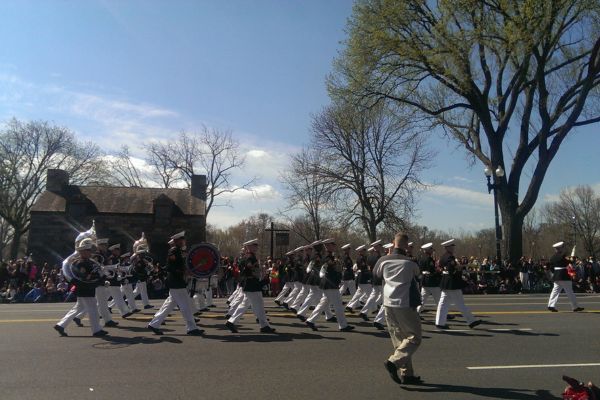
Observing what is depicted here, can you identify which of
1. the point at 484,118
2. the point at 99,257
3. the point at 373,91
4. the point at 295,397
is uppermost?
the point at 373,91

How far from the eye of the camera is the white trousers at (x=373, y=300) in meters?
13.2

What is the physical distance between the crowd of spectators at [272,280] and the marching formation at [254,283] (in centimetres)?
669

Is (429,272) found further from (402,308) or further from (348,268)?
(402,308)

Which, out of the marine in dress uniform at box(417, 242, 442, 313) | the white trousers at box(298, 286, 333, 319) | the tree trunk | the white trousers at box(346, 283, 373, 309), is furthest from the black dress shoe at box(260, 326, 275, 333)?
the tree trunk

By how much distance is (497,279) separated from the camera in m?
24.5

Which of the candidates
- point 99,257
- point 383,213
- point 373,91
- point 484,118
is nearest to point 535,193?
point 484,118

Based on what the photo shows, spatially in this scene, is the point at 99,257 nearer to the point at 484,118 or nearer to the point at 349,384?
the point at 349,384

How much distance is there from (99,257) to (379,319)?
6993 mm

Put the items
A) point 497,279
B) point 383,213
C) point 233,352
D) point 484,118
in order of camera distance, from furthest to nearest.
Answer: point 383,213 → point 484,118 → point 497,279 → point 233,352

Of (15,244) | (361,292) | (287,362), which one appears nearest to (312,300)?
(361,292)

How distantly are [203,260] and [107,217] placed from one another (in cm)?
2833

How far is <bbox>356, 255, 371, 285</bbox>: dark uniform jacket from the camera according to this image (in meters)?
14.1

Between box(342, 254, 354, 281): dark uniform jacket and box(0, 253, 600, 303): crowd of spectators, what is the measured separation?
253 inches

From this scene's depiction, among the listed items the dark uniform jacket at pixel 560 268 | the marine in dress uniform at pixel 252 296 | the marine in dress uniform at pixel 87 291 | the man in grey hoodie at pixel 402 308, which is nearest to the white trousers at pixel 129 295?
the marine in dress uniform at pixel 87 291
